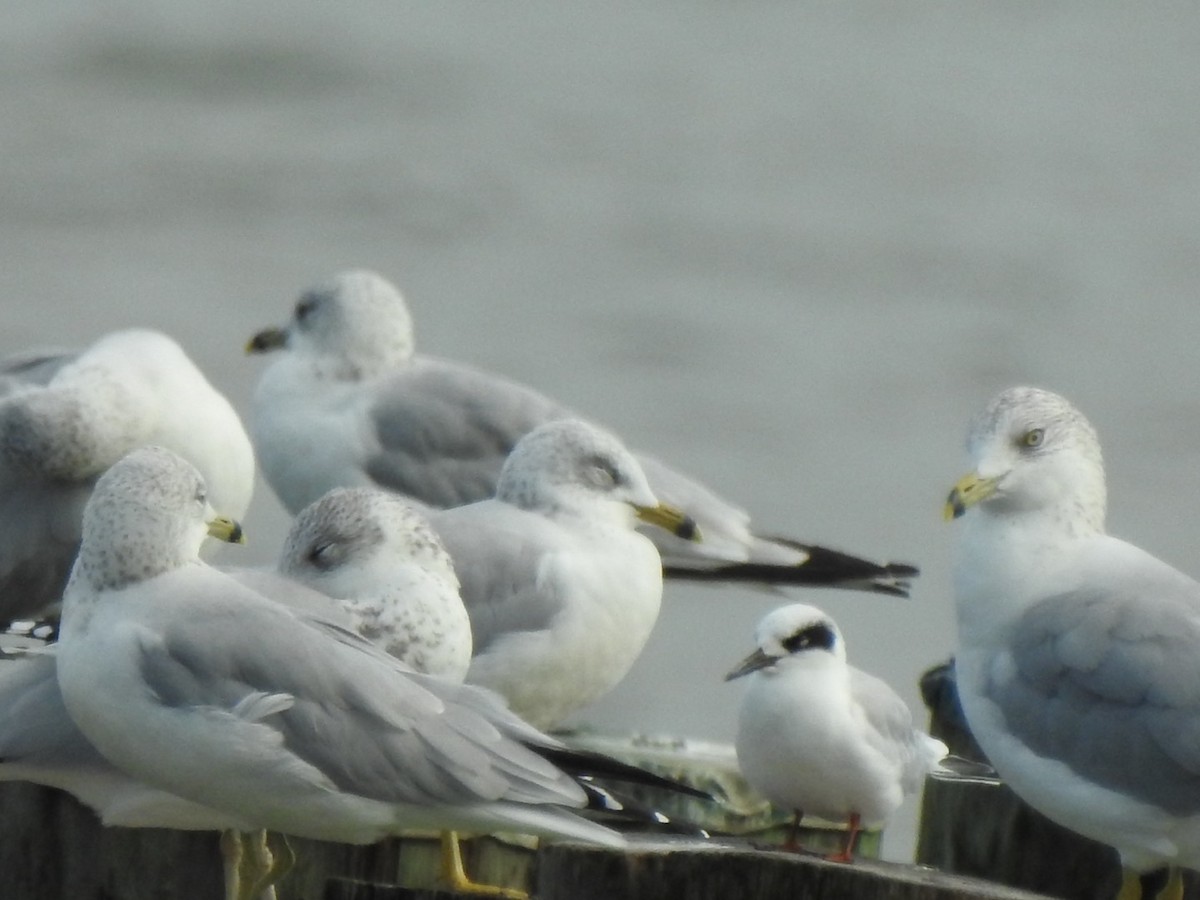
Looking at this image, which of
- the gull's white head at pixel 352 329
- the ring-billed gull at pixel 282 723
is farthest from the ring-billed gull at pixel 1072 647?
the gull's white head at pixel 352 329

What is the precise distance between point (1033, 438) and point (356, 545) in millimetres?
1488

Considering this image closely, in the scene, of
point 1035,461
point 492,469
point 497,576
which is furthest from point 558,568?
point 492,469

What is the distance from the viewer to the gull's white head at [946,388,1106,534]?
576 centimetres

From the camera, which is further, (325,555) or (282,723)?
(325,555)

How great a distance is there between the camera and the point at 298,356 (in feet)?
28.9

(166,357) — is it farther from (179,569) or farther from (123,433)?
(179,569)

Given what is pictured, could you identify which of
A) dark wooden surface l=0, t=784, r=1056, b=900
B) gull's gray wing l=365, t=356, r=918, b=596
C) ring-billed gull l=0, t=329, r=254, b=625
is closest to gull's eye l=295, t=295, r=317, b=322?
gull's gray wing l=365, t=356, r=918, b=596

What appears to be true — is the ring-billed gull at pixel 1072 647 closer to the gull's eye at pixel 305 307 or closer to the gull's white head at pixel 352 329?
the gull's white head at pixel 352 329

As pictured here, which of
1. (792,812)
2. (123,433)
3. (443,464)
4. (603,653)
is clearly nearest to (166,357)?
(123,433)

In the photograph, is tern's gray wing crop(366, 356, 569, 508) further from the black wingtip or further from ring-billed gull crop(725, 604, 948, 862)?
ring-billed gull crop(725, 604, 948, 862)

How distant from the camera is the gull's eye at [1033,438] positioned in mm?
5785

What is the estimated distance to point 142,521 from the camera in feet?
15.6

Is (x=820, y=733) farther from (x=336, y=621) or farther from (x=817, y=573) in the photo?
(x=817, y=573)

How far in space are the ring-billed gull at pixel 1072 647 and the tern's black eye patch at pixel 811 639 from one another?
445mm
